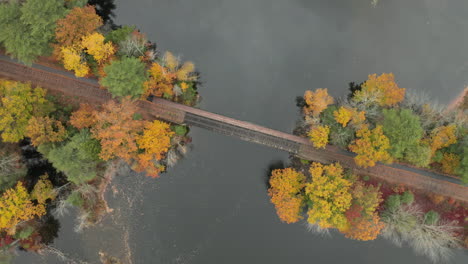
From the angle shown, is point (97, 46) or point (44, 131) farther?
point (44, 131)

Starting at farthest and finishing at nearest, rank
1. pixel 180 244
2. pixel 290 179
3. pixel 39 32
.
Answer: pixel 180 244 → pixel 290 179 → pixel 39 32

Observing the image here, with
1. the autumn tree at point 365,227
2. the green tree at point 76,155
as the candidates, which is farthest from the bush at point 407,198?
the green tree at point 76,155

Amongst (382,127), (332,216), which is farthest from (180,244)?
(382,127)

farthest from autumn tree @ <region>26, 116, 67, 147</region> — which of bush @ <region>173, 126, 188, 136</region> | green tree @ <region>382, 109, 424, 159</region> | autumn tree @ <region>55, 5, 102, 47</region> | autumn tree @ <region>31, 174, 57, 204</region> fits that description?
green tree @ <region>382, 109, 424, 159</region>

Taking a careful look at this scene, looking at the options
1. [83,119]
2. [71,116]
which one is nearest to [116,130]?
[83,119]

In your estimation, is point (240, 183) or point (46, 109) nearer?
point (46, 109)

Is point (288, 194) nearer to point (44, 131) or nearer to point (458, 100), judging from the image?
Result: point (458, 100)

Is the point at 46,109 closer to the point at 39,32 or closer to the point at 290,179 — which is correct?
the point at 39,32
